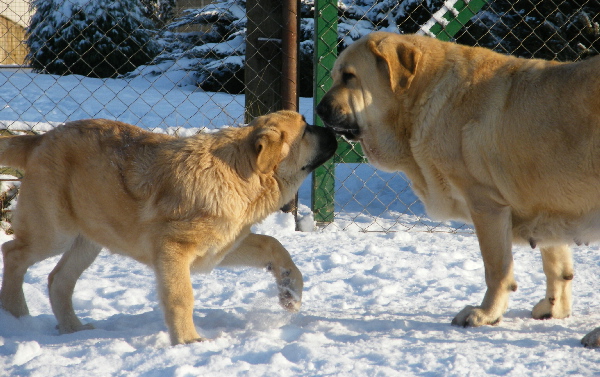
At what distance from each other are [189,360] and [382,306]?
5.09ft

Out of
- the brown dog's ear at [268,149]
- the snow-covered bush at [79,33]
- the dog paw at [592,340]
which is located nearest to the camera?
the dog paw at [592,340]

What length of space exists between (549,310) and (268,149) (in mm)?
1769

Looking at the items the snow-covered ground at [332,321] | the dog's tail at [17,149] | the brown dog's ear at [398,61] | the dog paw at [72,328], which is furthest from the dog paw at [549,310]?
the dog's tail at [17,149]

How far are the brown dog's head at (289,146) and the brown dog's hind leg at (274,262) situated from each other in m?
0.32

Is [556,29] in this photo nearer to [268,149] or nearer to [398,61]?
[398,61]

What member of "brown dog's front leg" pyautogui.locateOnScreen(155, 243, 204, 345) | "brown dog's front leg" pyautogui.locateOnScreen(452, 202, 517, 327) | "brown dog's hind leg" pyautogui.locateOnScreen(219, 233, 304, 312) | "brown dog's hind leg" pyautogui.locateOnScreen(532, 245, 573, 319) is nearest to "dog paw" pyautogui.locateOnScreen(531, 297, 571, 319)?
"brown dog's hind leg" pyautogui.locateOnScreen(532, 245, 573, 319)

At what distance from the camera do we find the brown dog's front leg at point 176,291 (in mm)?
2791

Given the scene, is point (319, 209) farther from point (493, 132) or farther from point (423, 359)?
point (423, 359)

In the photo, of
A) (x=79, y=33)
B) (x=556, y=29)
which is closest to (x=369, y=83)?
(x=556, y=29)

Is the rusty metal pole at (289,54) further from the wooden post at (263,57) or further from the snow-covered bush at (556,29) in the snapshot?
the snow-covered bush at (556,29)

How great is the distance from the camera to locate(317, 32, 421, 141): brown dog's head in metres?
3.35

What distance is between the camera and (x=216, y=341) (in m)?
2.68

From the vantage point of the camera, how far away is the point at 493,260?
3.08 metres

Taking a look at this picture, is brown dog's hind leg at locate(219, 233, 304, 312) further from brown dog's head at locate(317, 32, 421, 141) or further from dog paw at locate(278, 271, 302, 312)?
brown dog's head at locate(317, 32, 421, 141)
